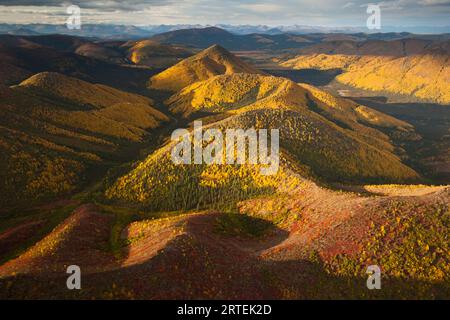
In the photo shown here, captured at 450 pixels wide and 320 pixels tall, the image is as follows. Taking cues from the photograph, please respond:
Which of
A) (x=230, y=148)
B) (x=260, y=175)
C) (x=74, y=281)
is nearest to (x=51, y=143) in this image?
(x=230, y=148)

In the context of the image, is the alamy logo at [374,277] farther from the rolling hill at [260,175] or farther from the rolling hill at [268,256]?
the rolling hill at [260,175]

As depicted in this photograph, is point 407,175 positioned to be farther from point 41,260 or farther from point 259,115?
point 41,260

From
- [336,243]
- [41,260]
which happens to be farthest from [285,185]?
[41,260]

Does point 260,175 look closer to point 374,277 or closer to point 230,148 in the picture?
point 230,148

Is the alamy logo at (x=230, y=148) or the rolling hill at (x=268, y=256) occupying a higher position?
the alamy logo at (x=230, y=148)

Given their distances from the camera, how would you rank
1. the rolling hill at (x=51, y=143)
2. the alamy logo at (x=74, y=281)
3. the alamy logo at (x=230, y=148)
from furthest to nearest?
the rolling hill at (x=51, y=143), the alamy logo at (x=230, y=148), the alamy logo at (x=74, y=281)

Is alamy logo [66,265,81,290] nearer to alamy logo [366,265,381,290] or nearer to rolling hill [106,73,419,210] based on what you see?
alamy logo [366,265,381,290]

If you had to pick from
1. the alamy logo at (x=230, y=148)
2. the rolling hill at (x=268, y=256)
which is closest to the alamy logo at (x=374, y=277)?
the rolling hill at (x=268, y=256)

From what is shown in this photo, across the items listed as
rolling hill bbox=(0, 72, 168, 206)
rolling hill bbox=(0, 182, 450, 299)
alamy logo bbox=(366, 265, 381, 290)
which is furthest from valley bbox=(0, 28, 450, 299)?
alamy logo bbox=(366, 265, 381, 290)
